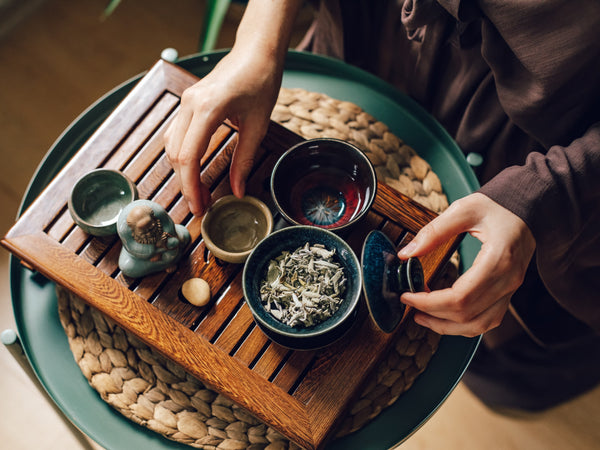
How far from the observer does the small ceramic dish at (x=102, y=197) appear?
79 cm

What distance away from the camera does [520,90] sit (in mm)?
761

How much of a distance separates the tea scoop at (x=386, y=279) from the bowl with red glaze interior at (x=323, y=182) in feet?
0.24

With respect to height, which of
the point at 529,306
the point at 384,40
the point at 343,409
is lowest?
the point at 529,306

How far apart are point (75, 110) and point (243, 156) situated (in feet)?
3.36

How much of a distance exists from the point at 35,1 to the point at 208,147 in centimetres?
123

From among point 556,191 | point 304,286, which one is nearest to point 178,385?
point 304,286

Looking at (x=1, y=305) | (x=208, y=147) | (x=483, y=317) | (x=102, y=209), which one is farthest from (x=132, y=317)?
(x=1, y=305)

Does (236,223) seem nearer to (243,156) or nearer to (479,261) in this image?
(243,156)

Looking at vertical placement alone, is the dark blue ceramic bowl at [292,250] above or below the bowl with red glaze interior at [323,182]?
below

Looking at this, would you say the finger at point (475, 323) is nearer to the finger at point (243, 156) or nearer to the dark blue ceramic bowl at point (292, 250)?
the dark blue ceramic bowl at point (292, 250)

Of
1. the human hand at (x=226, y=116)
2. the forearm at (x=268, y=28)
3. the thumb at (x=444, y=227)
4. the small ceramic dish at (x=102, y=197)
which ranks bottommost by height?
the thumb at (x=444, y=227)

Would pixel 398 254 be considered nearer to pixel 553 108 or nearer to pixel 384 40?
pixel 553 108

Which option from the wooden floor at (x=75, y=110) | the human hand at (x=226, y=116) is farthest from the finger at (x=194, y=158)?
the wooden floor at (x=75, y=110)

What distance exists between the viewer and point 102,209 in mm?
817
